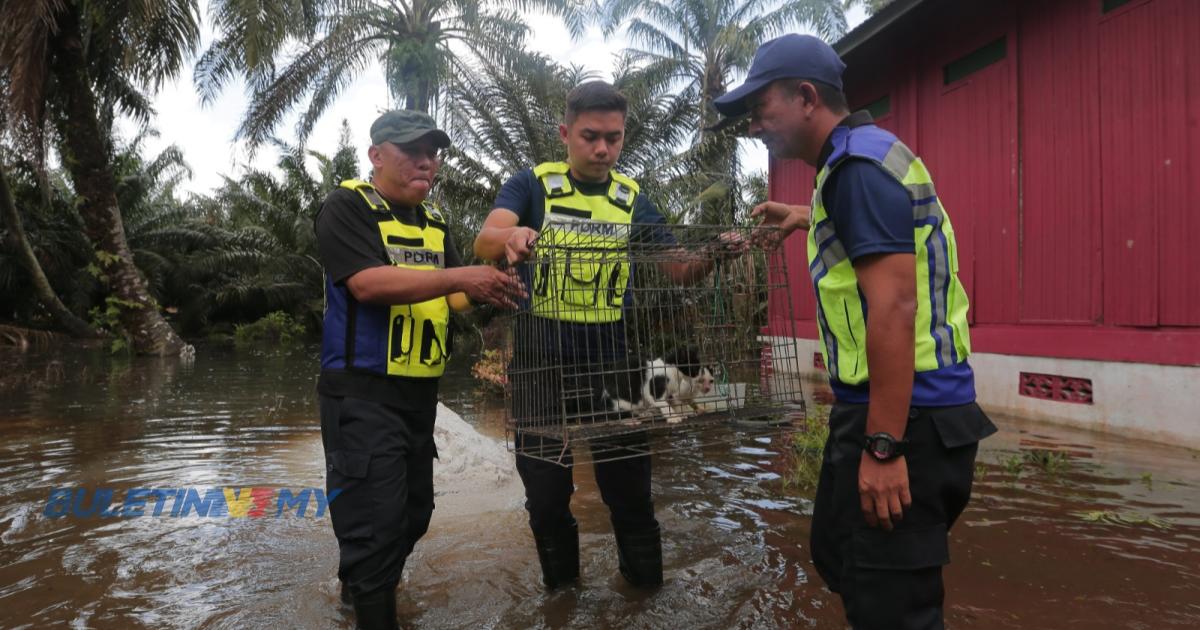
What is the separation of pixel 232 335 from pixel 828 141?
97.7ft

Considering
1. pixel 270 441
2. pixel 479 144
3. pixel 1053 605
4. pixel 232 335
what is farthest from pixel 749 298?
pixel 232 335

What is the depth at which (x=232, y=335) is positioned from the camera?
28297mm

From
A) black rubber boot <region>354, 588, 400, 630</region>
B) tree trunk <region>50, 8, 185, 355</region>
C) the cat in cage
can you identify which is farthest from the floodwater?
tree trunk <region>50, 8, 185, 355</region>

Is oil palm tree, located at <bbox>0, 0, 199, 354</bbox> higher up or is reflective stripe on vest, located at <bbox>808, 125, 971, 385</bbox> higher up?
oil palm tree, located at <bbox>0, 0, 199, 354</bbox>

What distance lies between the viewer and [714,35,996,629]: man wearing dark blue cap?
1.85m

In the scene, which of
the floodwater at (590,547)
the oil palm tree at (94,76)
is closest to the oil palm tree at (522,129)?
the oil palm tree at (94,76)

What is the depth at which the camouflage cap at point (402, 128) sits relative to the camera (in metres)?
2.95

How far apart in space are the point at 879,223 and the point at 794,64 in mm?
539

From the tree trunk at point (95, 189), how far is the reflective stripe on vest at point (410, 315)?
15694mm

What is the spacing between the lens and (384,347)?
285 centimetres

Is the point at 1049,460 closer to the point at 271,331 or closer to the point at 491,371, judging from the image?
the point at 491,371

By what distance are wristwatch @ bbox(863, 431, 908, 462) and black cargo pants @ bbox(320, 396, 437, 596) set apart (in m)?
1.68

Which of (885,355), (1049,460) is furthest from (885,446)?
(1049,460)

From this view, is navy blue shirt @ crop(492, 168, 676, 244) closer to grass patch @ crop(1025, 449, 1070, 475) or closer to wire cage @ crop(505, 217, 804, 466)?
wire cage @ crop(505, 217, 804, 466)
